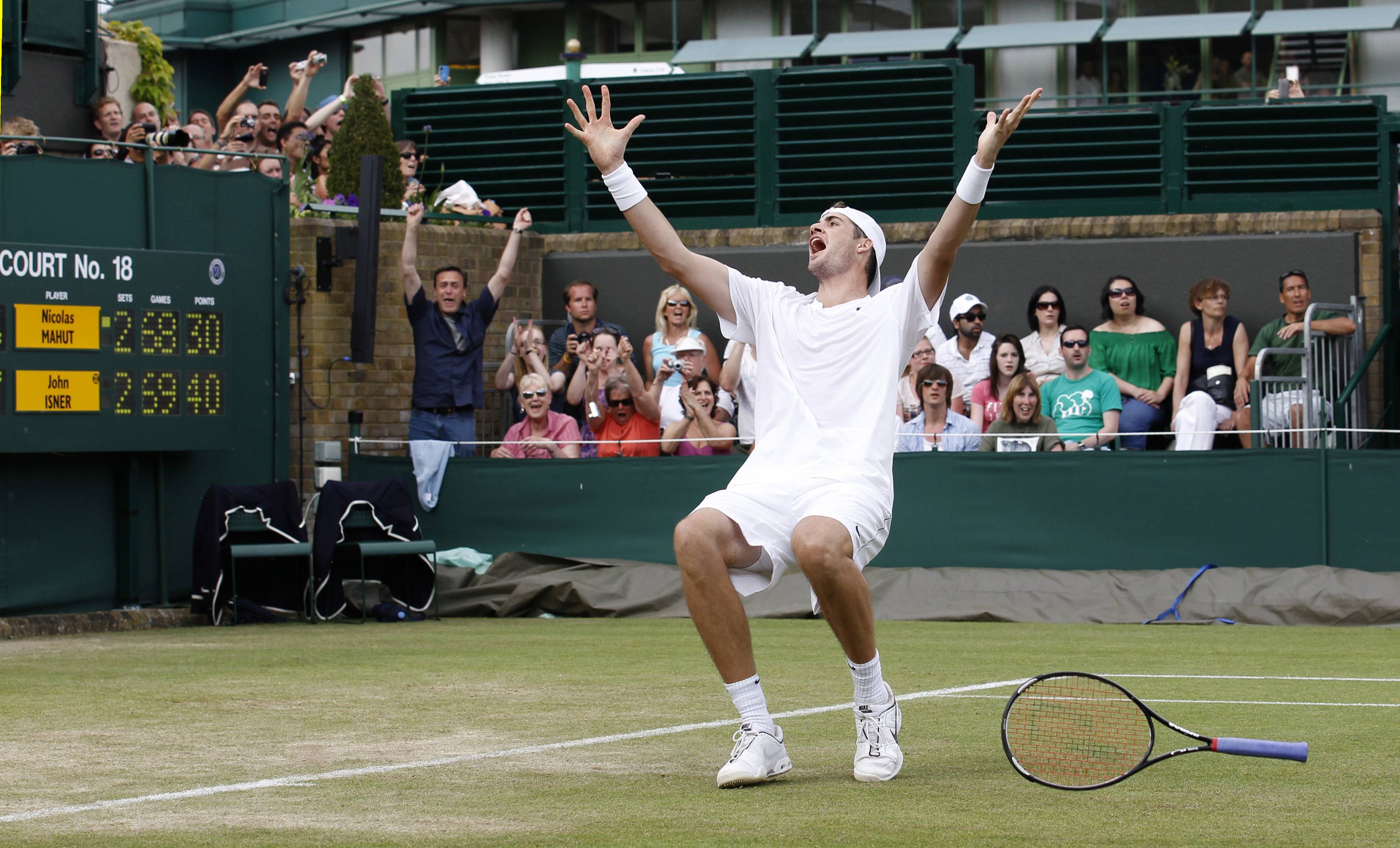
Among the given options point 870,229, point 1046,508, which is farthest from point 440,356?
point 870,229

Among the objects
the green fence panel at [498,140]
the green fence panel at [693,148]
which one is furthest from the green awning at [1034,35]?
the green fence panel at [498,140]

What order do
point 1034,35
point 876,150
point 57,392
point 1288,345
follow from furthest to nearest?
point 1034,35 < point 876,150 < point 1288,345 < point 57,392

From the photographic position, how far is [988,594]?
43.8ft

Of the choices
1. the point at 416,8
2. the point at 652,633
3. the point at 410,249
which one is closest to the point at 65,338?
the point at 410,249

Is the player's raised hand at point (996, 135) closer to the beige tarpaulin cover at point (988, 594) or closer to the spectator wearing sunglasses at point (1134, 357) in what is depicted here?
the beige tarpaulin cover at point (988, 594)

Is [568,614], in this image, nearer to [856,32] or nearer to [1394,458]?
[1394,458]

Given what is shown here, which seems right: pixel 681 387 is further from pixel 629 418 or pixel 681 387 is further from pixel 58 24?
pixel 58 24

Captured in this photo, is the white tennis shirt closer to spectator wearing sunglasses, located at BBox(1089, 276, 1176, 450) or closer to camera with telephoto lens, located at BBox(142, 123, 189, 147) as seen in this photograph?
spectator wearing sunglasses, located at BBox(1089, 276, 1176, 450)

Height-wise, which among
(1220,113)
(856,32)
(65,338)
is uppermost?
(856,32)

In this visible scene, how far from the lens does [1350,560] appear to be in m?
13.0

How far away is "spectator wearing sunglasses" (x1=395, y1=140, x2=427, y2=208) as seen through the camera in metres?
17.2

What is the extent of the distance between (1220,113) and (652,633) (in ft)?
28.0

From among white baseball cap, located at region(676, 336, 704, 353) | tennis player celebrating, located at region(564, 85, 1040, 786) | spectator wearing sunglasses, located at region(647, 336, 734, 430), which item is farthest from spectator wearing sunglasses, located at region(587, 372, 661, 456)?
tennis player celebrating, located at region(564, 85, 1040, 786)

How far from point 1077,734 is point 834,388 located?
1.36 m
